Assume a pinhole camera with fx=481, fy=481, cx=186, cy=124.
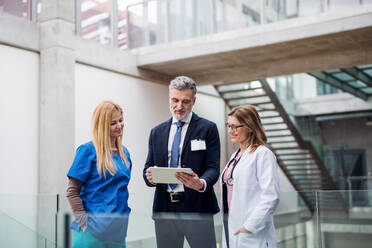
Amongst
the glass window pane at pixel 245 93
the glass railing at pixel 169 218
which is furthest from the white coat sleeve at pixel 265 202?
the glass window pane at pixel 245 93

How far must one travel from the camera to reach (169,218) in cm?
256

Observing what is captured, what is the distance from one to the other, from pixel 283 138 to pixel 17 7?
7.47 metres

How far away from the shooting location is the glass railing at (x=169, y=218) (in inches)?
103

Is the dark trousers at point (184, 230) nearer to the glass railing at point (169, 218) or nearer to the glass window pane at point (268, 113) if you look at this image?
the glass railing at point (169, 218)

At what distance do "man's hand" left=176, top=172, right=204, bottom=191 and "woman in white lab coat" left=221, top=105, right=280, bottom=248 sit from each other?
0.45 feet

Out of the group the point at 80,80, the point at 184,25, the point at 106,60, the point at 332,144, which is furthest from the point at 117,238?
the point at 332,144

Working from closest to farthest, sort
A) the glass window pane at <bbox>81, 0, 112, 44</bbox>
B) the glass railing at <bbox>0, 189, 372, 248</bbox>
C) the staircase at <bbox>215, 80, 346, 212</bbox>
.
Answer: the glass railing at <bbox>0, 189, 372, 248</bbox> → the glass window pane at <bbox>81, 0, 112, 44</bbox> → the staircase at <bbox>215, 80, 346, 212</bbox>

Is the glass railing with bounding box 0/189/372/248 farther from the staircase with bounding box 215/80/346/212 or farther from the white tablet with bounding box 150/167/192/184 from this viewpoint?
the staircase with bounding box 215/80/346/212

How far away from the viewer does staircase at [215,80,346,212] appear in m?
11.0

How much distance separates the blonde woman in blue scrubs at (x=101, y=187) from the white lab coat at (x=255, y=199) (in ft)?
2.01

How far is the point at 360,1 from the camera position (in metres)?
7.19

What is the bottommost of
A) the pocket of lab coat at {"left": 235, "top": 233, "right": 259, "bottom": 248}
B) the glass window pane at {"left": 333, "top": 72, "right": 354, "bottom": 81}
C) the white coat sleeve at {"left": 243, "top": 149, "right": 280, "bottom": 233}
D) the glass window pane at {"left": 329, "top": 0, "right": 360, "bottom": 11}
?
the pocket of lab coat at {"left": 235, "top": 233, "right": 259, "bottom": 248}

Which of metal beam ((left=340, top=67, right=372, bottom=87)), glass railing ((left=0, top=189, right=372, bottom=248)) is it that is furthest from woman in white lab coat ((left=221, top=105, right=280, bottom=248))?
metal beam ((left=340, top=67, right=372, bottom=87))

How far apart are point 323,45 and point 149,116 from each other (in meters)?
3.59
